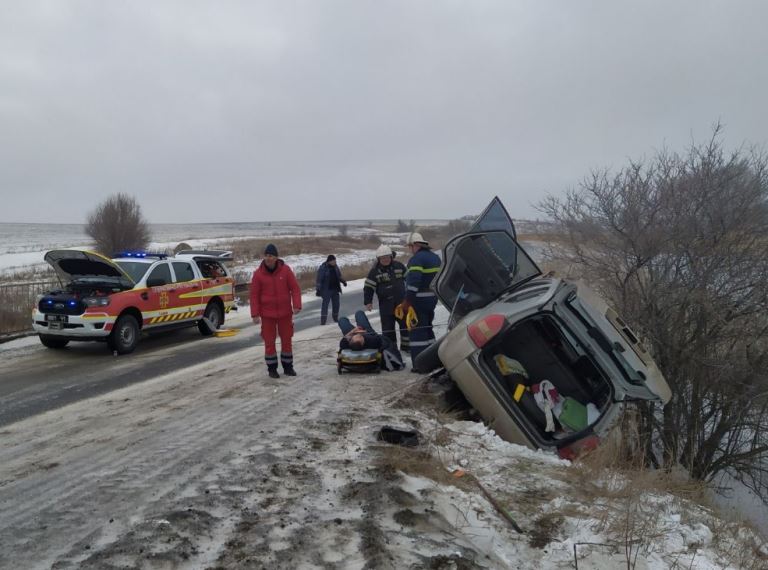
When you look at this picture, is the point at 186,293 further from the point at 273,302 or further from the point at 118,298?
the point at 273,302

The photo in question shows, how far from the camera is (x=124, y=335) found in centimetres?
1028

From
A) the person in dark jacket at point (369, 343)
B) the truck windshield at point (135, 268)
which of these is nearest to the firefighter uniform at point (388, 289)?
the person in dark jacket at point (369, 343)

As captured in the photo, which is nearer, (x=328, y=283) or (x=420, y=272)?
(x=420, y=272)

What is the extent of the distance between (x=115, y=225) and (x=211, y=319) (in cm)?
1980

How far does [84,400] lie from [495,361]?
4988 millimetres

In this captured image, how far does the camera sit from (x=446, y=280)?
629 cm

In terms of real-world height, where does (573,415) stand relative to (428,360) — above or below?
below

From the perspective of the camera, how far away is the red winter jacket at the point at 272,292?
7281 millimetres

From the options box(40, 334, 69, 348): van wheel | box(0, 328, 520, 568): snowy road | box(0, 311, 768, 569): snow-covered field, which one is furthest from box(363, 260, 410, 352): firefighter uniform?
box(40, 334, 69, 348): van wheel

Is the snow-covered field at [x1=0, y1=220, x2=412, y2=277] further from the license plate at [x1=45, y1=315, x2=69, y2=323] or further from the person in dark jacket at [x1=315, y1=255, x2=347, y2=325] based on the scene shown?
the person in dark jacket at [x1=315, y1=255, x2=347, y2=325]

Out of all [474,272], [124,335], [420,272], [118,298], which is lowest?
[124,335]

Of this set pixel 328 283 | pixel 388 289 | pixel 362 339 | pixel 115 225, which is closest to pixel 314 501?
pixel 362 339

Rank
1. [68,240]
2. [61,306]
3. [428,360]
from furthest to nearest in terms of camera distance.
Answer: [68,240] → [61,306] → [428,360]

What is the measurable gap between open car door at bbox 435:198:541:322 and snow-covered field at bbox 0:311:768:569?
4.39 ft
